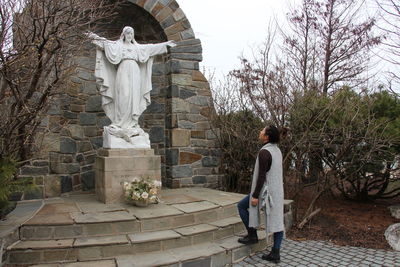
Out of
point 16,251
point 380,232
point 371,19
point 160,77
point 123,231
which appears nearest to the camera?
point 16,251

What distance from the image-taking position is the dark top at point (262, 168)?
343cm

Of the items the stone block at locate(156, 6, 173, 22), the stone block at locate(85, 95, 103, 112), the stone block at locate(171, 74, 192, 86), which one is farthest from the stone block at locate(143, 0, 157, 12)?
the stone block at locate(85, 95, 103, 112)

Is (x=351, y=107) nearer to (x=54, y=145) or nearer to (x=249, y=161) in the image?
(x=249, y=161)

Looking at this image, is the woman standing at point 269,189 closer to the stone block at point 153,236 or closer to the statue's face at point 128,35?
the stone block at point 153,236

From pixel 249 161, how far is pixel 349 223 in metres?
2.48

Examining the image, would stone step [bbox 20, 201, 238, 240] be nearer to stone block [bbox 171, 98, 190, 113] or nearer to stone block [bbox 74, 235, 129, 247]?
stone block [bbox 74, 235, 129, 247]

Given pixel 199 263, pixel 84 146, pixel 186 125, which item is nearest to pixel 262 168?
pixel 199 263

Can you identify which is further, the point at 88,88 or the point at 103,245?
the point at 88,88

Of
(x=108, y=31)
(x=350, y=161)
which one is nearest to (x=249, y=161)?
(x=350, y=161)

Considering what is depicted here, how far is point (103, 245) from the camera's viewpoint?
3387 mm

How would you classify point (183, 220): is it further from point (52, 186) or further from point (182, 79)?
point (182, 79)

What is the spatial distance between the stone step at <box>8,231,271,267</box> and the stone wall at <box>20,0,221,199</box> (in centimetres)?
285

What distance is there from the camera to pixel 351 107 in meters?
5.48

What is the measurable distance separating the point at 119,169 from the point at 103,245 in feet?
4.88
